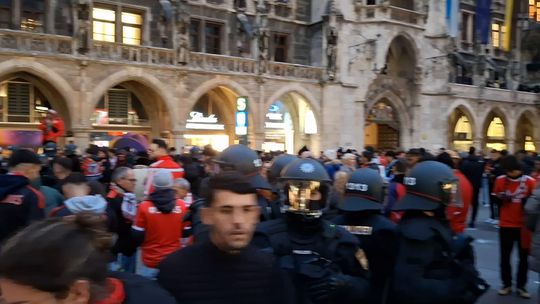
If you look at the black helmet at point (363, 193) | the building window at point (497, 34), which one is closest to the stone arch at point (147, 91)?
the black helmet at point (363, 193)

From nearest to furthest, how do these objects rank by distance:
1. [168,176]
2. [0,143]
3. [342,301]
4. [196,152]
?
Answer: [342,301] → [168,176] → [196,152] → [0,143]

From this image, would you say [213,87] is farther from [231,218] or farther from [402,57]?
[231,218]

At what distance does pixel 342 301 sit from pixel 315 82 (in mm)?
22399

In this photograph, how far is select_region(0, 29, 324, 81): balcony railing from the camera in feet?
57.3

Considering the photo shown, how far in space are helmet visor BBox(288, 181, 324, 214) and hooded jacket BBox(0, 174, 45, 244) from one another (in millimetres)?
2702

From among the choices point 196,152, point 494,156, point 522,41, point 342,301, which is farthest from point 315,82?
point 342,301

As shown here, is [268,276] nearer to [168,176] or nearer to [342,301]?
[342,301]

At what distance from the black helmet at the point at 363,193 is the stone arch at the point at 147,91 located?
16445 millimetres

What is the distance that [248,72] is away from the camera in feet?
76.0

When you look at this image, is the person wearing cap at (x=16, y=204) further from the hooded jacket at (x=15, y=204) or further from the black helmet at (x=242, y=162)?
the black helmet at (x=242, y=162)

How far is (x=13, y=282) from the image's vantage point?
150 centimetres

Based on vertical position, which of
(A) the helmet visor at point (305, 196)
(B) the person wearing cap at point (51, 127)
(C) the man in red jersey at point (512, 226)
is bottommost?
(C) the man in red jersey at point (512, 226)

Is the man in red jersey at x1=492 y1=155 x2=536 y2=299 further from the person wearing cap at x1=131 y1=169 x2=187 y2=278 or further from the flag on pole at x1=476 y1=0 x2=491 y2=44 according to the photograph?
the flag on pole at x1=476 y1=0 x2=491 y2=44

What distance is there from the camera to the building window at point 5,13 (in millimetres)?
18703
